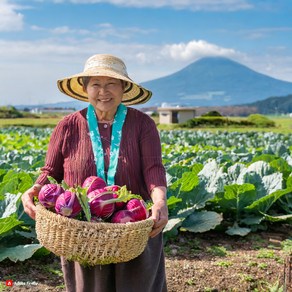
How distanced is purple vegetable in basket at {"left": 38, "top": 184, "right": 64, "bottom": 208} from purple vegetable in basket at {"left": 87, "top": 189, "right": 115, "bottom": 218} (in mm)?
159

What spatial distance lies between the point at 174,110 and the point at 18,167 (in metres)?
54.6

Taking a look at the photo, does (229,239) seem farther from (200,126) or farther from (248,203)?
(200,126)

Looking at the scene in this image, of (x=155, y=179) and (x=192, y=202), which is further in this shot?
(x=192, y=202)

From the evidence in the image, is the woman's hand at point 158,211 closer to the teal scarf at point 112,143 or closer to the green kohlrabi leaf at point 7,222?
the teal scarf at point 112,143

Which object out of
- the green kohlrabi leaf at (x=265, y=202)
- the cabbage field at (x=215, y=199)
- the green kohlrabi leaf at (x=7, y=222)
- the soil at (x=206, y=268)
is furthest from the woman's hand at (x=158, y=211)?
the green kohlrabi leaf at (x=265, y=202)

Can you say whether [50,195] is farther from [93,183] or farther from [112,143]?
[112,143]

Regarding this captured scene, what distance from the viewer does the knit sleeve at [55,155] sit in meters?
3.10

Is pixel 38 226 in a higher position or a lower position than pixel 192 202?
higher

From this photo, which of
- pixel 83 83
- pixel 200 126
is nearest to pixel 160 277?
pixel 83 83

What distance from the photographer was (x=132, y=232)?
8.49ft

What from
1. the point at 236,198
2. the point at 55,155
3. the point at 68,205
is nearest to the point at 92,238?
the point at 68,205

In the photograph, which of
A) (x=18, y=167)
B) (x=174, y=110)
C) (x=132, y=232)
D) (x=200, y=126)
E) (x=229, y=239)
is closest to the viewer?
(x=132, y=232)

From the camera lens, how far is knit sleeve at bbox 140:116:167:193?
9.91 feet

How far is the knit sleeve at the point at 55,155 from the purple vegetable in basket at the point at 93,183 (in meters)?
0.33
